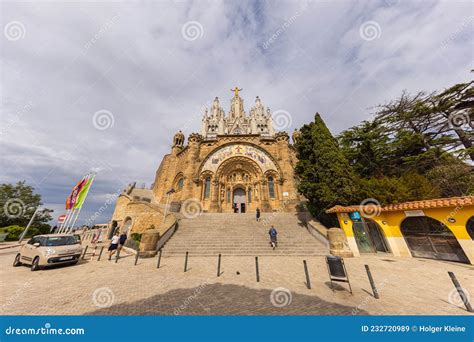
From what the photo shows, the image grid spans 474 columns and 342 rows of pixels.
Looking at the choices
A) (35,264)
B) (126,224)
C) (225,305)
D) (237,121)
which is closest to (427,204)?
(225,305)

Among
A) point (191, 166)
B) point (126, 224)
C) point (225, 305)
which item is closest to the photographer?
point (225, 305)

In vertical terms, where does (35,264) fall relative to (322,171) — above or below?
below

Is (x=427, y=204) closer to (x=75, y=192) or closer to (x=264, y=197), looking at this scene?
(x=264, y=197)

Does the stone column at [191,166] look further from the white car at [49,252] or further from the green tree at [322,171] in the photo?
the green tree at [322,171]

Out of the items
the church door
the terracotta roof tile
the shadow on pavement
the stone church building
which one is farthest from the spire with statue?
the shadow on pavement

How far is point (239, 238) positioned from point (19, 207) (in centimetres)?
3308

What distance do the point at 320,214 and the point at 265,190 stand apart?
954cm

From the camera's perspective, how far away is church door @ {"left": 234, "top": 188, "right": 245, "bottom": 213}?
22.0 m

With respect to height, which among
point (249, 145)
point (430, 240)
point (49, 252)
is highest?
point (249, 145)

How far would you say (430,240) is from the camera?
8461 millimetres

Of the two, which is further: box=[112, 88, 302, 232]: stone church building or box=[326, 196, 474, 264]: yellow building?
box=[112, 88, 302, 232]: stone church building

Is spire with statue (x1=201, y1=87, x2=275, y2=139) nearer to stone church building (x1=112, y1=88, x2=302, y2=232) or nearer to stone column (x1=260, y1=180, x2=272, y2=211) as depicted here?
stone church building (x1=112, y1=88, x2=302, y2=232)

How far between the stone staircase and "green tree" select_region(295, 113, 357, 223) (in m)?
2.57

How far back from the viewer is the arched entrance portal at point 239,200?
71.8 feet
